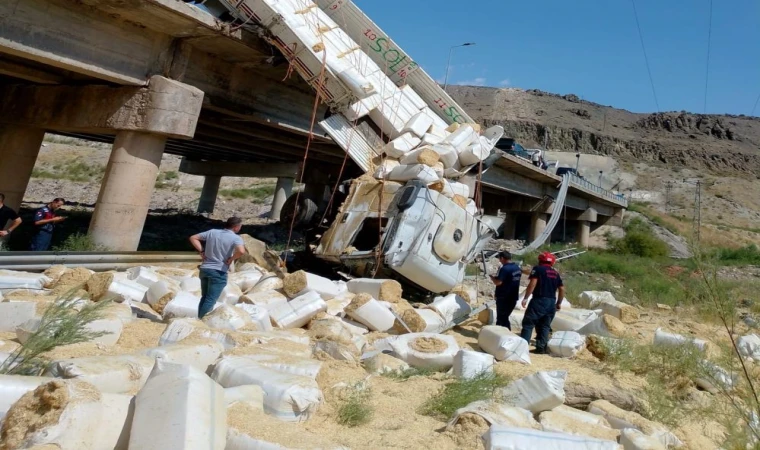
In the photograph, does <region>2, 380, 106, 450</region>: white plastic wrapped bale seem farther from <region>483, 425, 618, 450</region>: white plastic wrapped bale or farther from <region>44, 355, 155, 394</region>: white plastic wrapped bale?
<region>483, 425, 618, 450</region>: white plastic wrapped bale

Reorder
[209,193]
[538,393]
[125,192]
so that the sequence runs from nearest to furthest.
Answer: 1. [538,393]
2. [125,192]
3. [209,193]

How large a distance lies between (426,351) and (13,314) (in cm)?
380

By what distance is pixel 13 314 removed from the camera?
15.1 ft

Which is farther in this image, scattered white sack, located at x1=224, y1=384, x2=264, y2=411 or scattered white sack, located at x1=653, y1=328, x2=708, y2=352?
scattered white sack, located at x1=653, y1=328, x2=708, y2=352

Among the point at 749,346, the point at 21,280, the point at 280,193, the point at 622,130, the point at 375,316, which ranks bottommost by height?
the point at 280,193

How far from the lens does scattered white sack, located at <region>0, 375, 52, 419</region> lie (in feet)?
8.86

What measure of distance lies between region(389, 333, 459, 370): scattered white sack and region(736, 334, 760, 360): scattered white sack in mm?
3902

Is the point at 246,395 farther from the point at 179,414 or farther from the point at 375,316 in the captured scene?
the point at 375,316

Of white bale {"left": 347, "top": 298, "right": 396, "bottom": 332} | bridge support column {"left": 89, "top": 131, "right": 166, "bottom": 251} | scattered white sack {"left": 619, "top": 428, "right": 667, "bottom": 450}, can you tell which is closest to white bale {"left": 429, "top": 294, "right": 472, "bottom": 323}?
white bale {"left": 347, "top": 298, "right": 396, "bottom": 332}

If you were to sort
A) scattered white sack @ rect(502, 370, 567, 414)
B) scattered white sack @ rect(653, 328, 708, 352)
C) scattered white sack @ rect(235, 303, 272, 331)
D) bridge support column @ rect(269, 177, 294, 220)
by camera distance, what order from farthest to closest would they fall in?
1. bridge support column @ rect(269, 177, 294, 220)
2. scattered white sack @ rect(653, 328, 708, 352)
3. scattered white sack @ rect(235, 303, 272, 331)
4. scattered white sack @ rect(502, 370, 567, 414)

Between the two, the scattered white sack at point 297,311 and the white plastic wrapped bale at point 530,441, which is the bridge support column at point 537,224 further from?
the white plastic wrapped bale at point 530,441

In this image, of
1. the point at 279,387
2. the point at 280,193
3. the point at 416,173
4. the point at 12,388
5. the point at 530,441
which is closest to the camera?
the point at 12,388

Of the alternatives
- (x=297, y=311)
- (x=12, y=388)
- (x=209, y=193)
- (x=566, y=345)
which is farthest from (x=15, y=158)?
(x=209, y=193)

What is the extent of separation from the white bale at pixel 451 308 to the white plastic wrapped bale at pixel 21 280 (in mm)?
4989
